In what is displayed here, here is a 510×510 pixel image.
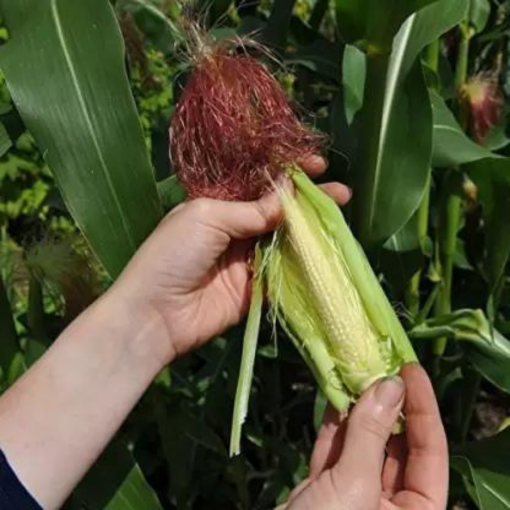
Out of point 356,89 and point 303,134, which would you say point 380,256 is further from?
point 303,134

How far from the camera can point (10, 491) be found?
102 cm

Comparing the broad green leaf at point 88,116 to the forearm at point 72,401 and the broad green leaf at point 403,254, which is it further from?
the broad green leaf at point 403,254

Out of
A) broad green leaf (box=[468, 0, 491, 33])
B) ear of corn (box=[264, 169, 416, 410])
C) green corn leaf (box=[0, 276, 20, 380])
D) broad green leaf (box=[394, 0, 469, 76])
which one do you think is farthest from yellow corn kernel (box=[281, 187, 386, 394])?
broad green leaf (box=[468, 0, 491, 33])

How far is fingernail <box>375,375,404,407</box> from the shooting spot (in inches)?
39.0

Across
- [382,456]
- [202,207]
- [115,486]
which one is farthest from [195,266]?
[115,486]

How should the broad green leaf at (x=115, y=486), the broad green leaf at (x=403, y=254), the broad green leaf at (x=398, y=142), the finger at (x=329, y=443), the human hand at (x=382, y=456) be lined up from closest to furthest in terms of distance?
the human hand at (x=382, y=456) → the finger at (x=329, y=443) → the broad green leaf at (x=398, y=142) → the broad green leaf at (x=115, y=486) → the broad green leaf at (x=403, y=254)

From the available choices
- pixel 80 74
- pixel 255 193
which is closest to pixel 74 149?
pixel 80 74

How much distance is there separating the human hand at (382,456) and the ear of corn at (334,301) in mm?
31

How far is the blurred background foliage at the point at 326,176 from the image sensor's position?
109 centimetres

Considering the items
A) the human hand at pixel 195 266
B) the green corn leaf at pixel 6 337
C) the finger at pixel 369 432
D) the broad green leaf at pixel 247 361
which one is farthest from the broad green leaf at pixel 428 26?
the green corn leaf at pixel 6 337

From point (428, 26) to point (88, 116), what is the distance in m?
0.44

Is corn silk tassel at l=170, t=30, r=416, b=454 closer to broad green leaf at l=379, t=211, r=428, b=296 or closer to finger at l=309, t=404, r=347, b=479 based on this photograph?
finger at l=309, t=404, r=347, b=479

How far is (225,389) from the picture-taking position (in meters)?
1.73

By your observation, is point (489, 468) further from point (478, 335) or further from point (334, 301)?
point (334, 301)
